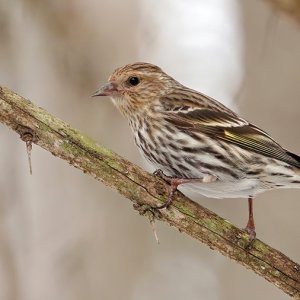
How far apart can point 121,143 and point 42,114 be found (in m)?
3.05

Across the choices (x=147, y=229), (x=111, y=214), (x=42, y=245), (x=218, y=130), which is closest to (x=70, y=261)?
(x=42, y=245)

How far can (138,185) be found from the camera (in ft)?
16.8

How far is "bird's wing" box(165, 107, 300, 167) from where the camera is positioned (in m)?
5.76

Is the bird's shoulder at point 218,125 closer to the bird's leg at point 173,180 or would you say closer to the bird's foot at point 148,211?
the bird's leg at point 173,180

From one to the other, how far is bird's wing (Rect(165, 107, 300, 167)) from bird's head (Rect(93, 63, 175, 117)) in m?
0.31

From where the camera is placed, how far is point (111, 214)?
7.77 meters

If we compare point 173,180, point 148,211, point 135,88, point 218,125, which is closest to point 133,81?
point 135,88

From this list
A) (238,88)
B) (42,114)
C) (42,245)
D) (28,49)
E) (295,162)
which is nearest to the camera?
(42,114)

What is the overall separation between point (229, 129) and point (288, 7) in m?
1.70

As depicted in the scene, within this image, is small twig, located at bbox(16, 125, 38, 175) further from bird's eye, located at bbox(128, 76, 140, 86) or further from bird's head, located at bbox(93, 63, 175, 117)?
bird's eye, located at bbox(128, 76, 140, 86)

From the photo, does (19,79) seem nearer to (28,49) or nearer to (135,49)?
(28,49)

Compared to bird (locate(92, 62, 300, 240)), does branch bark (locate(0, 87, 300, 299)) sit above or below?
below

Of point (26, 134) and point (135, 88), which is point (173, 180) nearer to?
point (26, 134)

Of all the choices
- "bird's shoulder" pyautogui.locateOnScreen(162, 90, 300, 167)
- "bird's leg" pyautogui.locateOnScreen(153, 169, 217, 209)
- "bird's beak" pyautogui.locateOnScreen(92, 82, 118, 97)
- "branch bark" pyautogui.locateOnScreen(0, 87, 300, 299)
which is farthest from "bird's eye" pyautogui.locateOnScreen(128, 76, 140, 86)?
"branch bark" pyautogui.locateOnScreen(0, 87, 300, 299)
